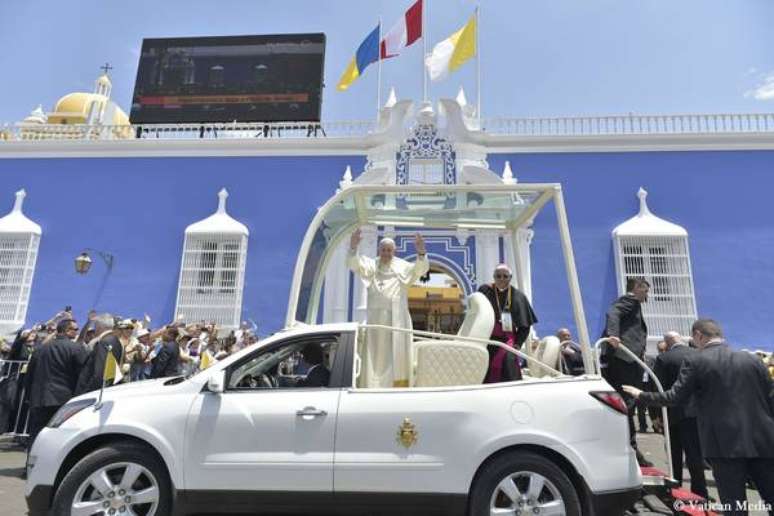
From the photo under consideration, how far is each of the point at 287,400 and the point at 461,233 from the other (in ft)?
29.0

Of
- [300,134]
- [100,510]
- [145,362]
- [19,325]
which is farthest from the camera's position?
[300,134]

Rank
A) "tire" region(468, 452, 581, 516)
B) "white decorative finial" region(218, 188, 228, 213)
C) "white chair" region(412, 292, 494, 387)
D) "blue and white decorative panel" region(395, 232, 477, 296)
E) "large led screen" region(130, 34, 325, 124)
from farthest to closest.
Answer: "large led screen" region(130, 34, 325, 124), "white decorative finial" region(218, 188, 228, 213), "blue and white decorative panel" region(395, 232, 477, 296), "white chair" region(412, 292, 494, 387), "tire" region(468, 452, 581, 516)

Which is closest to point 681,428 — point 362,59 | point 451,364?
point 451,364

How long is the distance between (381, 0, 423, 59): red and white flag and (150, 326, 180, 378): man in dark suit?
9.80 m

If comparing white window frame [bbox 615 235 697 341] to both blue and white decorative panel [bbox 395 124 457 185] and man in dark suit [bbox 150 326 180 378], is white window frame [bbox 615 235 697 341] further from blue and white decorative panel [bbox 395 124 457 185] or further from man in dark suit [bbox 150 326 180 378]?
man in dark suit [bbox 150 326 180 378]

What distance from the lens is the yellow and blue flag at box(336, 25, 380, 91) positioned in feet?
44.1

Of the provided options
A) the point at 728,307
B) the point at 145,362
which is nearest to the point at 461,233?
the point at 728,307

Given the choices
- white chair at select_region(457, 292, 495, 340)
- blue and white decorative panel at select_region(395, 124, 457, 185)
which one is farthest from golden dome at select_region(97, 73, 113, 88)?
white chair at select_region(457, 292, 495, 340)

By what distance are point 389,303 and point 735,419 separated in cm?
274

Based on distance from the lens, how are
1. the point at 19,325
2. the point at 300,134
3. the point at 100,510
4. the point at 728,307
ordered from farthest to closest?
1. the point at 300,134
2. the point at 19,325
3. the point at 728,307
4. the point at 100,510

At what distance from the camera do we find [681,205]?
1175cm

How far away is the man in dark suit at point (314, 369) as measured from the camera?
142 inches

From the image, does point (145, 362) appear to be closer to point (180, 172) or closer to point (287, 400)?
point (287, 400)

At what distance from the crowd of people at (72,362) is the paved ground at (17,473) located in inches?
14.9
